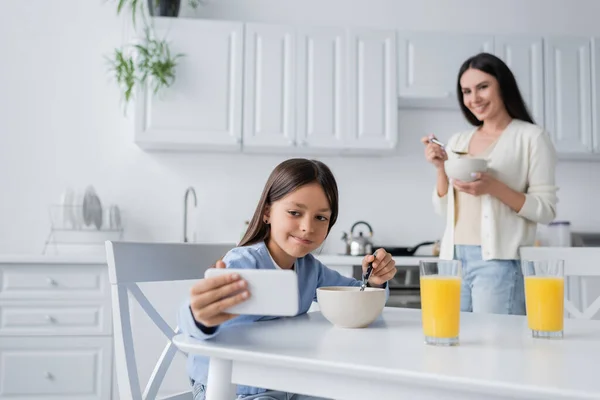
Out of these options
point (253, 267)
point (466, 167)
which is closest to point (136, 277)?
point (253, 267)

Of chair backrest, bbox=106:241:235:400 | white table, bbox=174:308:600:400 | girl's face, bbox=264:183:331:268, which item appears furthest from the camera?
girl's face, bbox=264:183:331:268

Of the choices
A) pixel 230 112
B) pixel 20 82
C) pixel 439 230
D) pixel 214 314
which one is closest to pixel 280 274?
pixel 214 314

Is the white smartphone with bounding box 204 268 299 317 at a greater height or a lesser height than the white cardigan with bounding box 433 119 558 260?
lesser

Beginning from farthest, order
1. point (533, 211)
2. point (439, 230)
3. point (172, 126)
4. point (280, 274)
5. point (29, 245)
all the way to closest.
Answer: point (439, 230) → point (29, 245) → point (172, 126) → point (533, 211) → point (280, 274)

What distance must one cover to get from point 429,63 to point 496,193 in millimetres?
1409

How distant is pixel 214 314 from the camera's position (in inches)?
28.6

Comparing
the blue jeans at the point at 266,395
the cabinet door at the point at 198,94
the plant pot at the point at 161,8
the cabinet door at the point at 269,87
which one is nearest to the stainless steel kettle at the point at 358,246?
the cabinet door at the point at 269,87

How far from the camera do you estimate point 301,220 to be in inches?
45.9

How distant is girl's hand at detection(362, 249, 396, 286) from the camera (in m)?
1.14

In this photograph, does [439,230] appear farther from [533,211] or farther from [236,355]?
[236,355]

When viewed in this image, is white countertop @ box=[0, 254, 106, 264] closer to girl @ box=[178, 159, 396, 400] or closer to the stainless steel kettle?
the stainless steel kettle

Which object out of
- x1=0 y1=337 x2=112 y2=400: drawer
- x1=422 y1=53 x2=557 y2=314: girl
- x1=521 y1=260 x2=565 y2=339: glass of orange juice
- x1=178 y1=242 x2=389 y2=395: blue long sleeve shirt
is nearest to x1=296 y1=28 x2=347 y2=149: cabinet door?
x1=422 y1=53 x2=557 y2=314: girl

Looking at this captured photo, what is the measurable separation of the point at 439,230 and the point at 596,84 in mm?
1156

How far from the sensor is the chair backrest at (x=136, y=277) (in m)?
1.05
